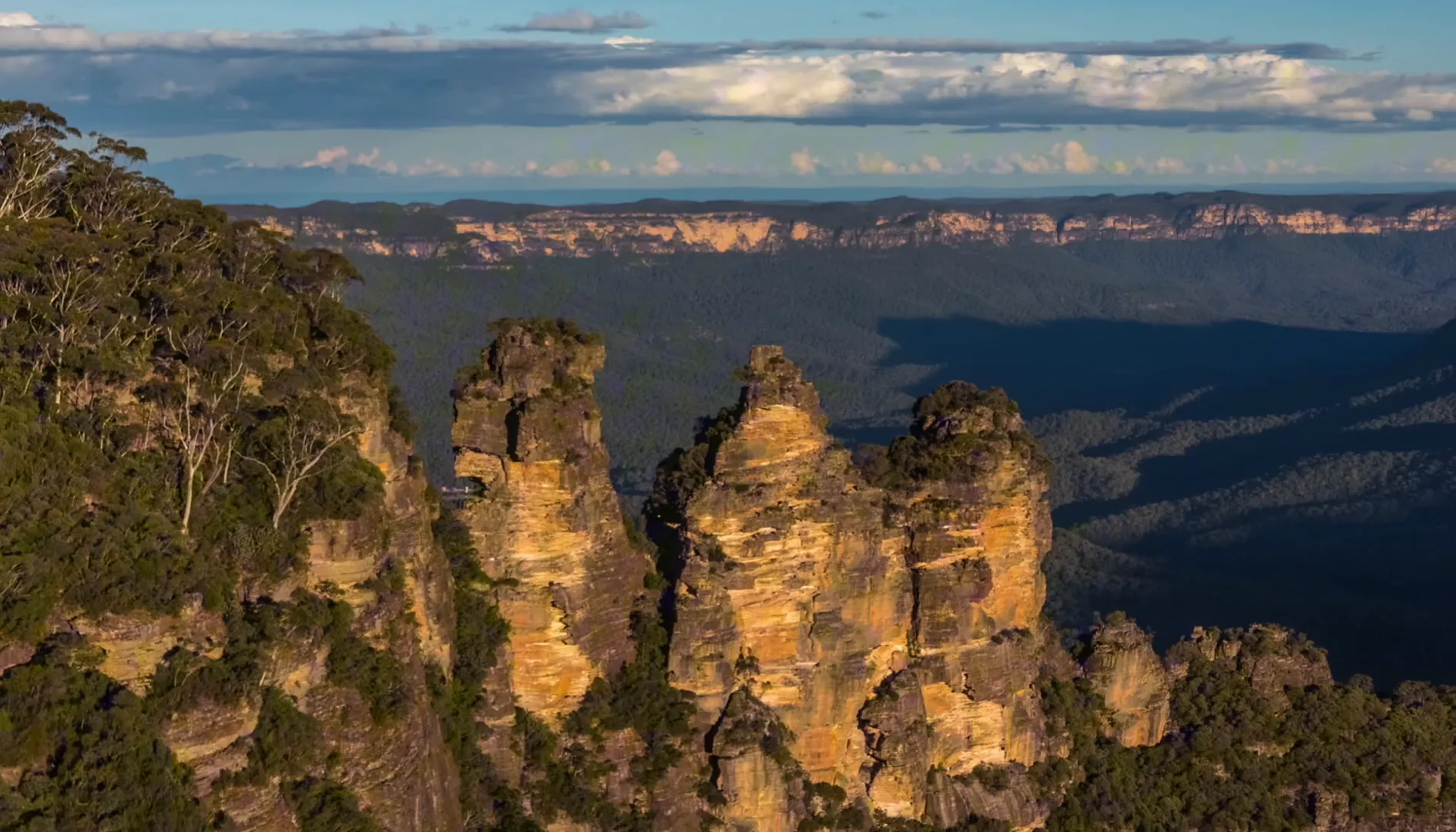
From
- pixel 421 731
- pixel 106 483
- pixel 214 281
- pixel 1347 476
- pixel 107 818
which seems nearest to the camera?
pixel 107 818

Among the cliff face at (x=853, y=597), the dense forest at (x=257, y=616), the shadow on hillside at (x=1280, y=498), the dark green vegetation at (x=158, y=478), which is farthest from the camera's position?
the shadow on hillside at (x=1280, y=498)

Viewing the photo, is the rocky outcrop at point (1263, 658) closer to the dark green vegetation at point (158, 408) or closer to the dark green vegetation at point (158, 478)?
the dark green vegetation at point (158, 478)

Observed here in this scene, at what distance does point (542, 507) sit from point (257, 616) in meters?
8.09

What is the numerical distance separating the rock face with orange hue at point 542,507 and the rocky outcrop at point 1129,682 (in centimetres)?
1388

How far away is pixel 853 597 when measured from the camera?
3366 centimetres

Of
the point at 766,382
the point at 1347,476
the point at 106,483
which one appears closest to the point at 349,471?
the point at 106,483

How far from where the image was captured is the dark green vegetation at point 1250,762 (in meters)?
38.7

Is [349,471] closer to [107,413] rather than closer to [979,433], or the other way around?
[107,413]

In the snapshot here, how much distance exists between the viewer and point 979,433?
118ft

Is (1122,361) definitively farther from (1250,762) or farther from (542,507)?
(542,507)

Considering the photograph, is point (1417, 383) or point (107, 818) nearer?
point (107, 818)

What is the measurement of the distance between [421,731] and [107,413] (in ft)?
22.7

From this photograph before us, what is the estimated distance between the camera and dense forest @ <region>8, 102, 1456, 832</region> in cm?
2141

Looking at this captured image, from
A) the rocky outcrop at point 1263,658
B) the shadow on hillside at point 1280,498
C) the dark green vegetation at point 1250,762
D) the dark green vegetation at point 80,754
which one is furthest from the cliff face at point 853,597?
the shadow on hillside at point 1280,498
